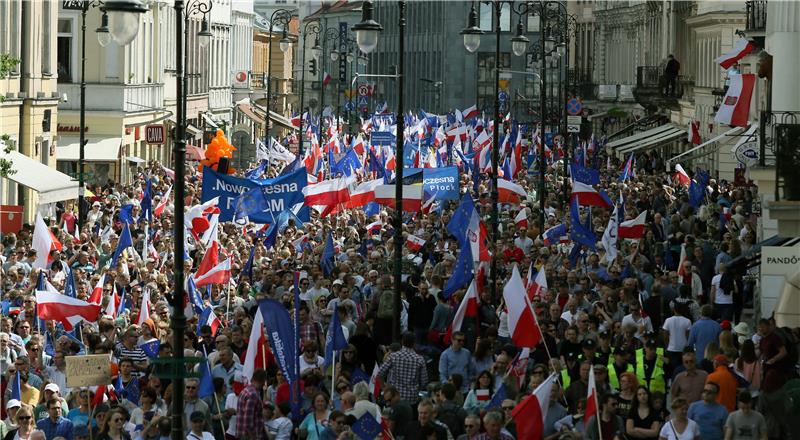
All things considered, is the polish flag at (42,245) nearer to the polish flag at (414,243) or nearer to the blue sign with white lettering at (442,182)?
the polish flag at (414,243)

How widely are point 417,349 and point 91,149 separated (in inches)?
1451

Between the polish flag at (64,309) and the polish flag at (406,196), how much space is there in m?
13.2

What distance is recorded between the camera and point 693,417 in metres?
16.1

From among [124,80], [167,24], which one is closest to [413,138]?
[167,24]

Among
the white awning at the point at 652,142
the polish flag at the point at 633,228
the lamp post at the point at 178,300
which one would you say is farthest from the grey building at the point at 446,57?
the lamp post at the point at 178,300

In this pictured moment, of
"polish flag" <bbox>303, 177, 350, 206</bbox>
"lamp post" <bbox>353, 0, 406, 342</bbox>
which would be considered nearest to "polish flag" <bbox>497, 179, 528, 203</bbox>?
"polish flag" <bbox>303, 177, 350, 206</bbox>

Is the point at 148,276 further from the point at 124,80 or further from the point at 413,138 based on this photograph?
the point at 413,138

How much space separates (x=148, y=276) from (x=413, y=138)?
166ft

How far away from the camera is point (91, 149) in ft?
187

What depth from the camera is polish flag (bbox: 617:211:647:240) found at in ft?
99.9

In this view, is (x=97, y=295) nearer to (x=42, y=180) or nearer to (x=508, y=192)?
(x=42, y=180)

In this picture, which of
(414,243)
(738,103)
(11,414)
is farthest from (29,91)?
(11,414)

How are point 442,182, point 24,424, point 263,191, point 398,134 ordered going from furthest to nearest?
point 442,182 → point 263,191 → point 398,134 → point 24,424

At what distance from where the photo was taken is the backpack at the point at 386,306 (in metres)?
22.2
